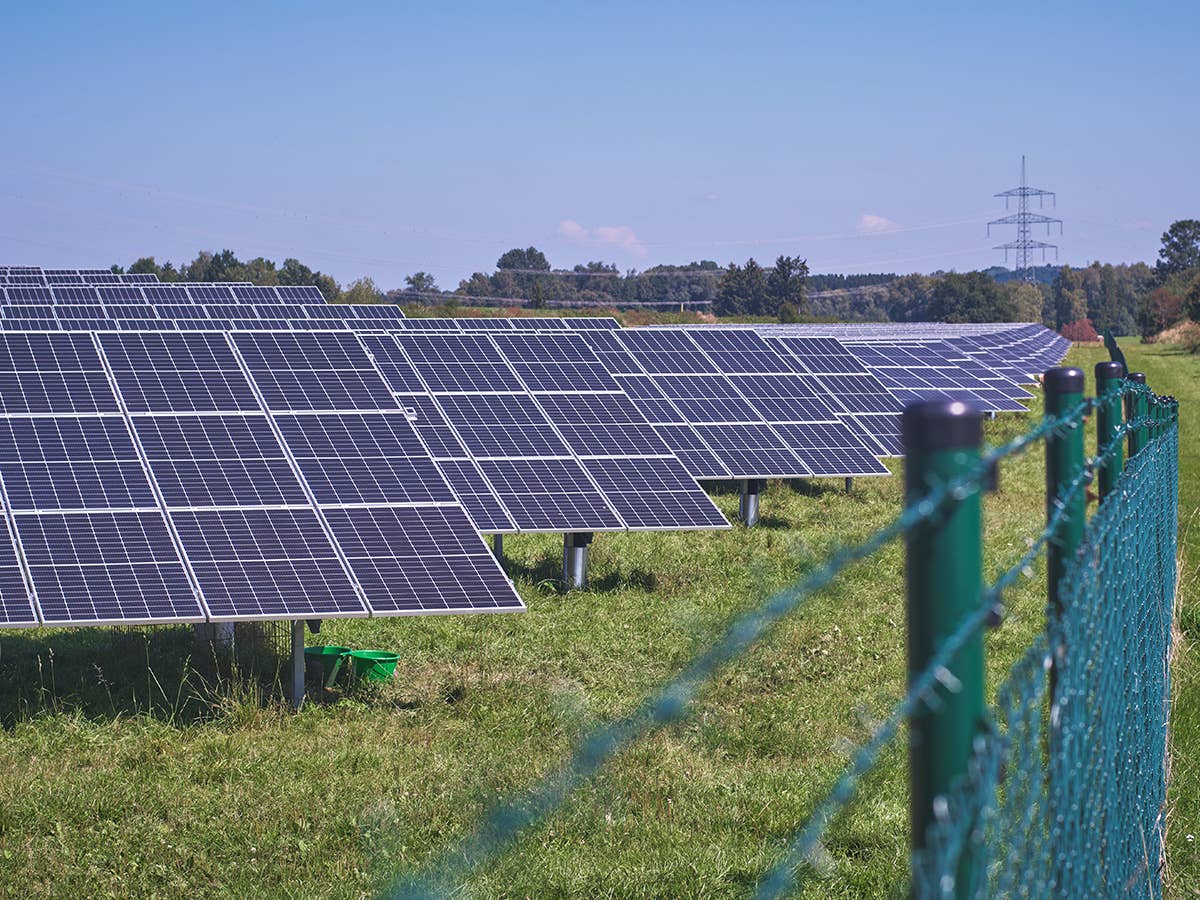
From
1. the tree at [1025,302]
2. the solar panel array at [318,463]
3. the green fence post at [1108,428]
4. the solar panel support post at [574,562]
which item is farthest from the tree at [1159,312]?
the green fence post at [1108,428]

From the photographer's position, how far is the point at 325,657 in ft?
34.0

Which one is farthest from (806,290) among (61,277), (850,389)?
(850,389)

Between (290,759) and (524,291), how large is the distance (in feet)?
485

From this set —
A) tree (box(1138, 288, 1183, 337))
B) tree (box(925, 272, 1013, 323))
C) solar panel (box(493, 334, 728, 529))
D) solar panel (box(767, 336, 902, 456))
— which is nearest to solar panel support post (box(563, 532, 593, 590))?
solar panel (box(493, 334, 728, 529))

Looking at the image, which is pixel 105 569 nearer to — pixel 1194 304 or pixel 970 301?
pixel 1194 304

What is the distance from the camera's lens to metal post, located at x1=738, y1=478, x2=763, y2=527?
696 inches

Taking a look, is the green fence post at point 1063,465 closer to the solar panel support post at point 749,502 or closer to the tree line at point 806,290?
the solar panel support post at point 749,502

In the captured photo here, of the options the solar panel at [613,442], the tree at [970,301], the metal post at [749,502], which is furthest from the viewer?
the tree at [970,301]

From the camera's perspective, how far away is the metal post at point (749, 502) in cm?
1769

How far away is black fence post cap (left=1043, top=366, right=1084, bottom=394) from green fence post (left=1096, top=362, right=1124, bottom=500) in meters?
0.90

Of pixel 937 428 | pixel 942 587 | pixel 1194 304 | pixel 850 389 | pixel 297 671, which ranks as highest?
pixel 1194 304

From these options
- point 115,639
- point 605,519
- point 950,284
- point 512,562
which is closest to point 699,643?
point 605,519

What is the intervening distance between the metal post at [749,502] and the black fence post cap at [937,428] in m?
Result: 15.9

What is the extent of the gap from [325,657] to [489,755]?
222cm
